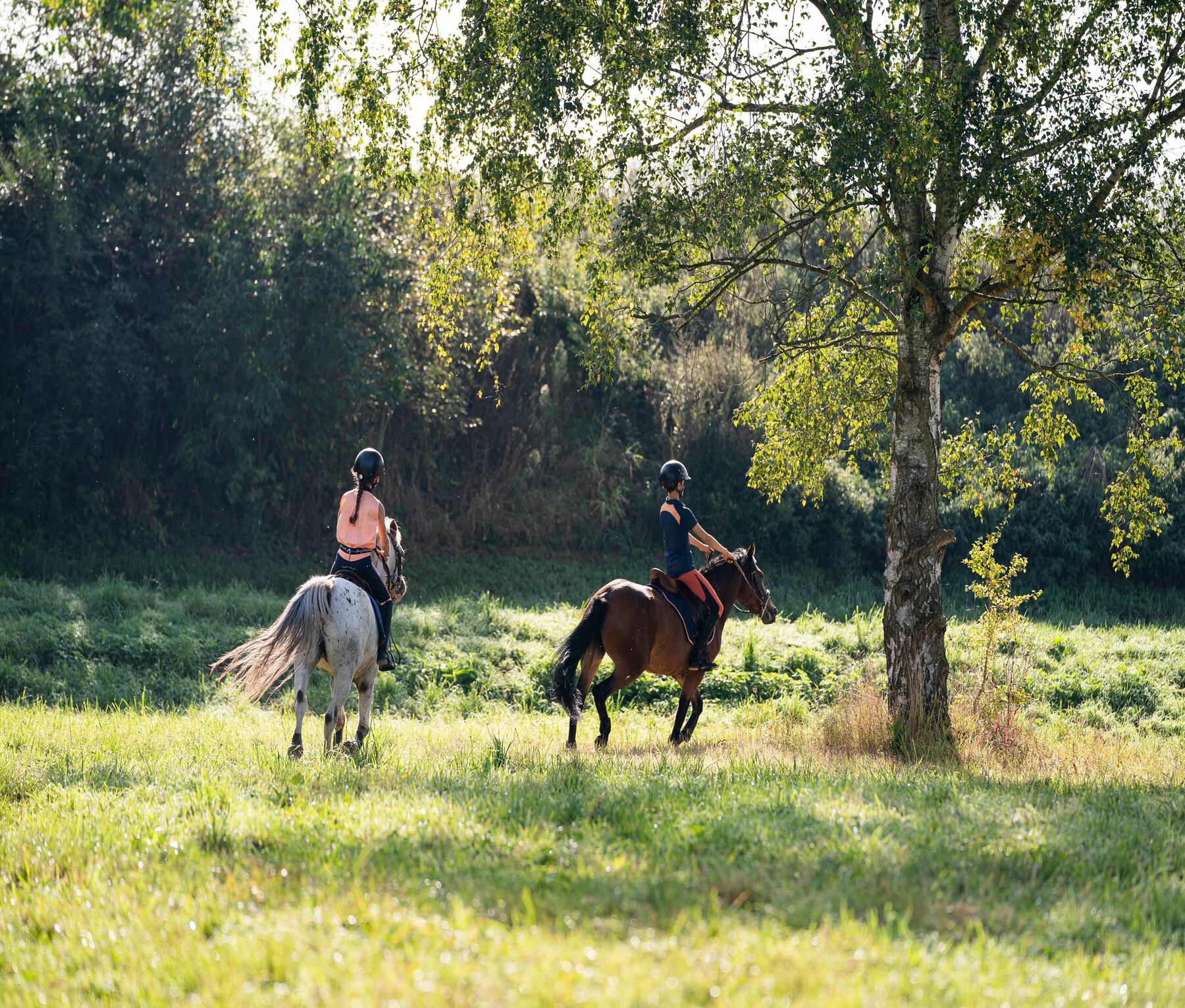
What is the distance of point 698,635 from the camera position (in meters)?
11.2

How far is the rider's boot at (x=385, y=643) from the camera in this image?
9500 millimetres

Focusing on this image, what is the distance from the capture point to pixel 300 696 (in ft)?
28.9

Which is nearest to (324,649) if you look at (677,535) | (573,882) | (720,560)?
(677,535)

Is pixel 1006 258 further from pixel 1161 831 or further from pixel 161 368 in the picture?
pixel 161 368

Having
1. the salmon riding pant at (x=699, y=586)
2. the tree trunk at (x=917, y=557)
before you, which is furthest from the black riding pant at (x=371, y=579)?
the tree trunk at (x=917, y=557)

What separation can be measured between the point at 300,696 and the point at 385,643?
979 millimetres

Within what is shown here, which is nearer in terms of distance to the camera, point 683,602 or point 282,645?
point 282,645

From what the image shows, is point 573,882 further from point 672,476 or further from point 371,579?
point 672,476

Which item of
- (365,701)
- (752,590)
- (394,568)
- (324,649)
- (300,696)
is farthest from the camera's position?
(752,590)

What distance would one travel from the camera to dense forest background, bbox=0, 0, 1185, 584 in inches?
872

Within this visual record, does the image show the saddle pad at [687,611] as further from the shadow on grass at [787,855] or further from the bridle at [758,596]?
the shadow on grass at [787,855]

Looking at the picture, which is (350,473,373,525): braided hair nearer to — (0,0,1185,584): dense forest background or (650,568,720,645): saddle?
(650,568,720,645): saddle

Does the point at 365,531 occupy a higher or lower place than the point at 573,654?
higher

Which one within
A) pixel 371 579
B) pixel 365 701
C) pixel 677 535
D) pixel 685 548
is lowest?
pixel 365 701
